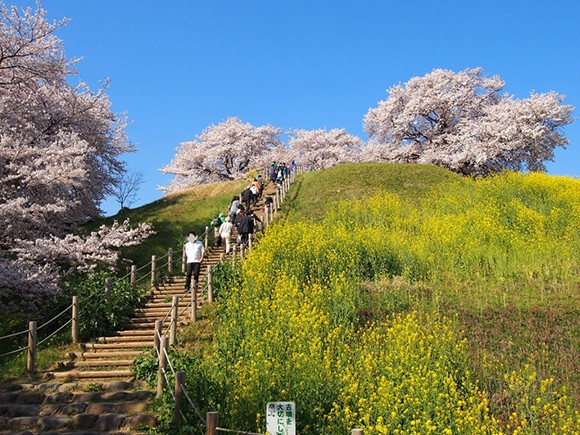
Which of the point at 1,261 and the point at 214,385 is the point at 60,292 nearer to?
the point at 1,261

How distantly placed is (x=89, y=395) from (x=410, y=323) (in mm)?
6467

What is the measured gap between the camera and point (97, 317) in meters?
15.1

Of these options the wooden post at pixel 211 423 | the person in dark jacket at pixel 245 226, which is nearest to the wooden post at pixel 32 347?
the wooden post at pixel 211 423

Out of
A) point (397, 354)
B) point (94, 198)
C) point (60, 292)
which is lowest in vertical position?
point (397, 354)

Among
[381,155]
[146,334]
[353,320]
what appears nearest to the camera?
[353,320]

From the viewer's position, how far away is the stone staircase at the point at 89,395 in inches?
403

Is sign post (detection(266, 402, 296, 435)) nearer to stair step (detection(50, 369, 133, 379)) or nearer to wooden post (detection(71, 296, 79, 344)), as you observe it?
stair step (detection(50, 369, 133, 379))

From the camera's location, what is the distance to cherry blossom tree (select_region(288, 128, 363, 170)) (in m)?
65.4

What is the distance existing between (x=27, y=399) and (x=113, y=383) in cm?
166

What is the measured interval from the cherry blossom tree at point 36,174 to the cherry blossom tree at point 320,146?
43.5 m

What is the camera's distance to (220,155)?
2409 inches

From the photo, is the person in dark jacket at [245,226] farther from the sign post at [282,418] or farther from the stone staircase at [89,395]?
the sign post at [282,418]

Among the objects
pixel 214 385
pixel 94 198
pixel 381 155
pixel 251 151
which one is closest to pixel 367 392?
pixel 214 385

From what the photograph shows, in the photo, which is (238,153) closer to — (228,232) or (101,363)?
(228,232)
